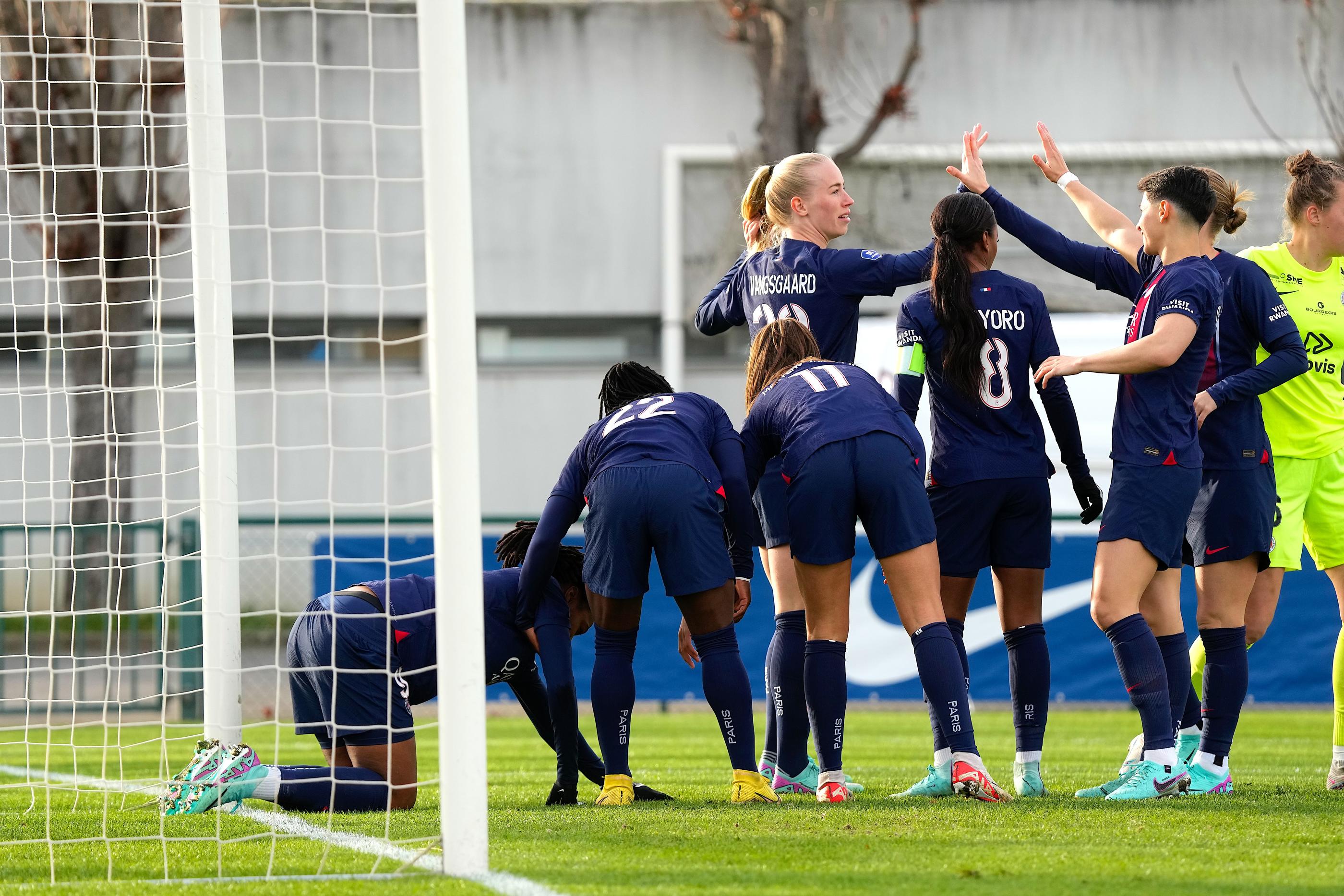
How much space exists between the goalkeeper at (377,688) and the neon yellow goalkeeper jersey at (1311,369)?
2840 millimetres

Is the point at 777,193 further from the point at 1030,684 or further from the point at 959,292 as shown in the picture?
the point at 1030,684

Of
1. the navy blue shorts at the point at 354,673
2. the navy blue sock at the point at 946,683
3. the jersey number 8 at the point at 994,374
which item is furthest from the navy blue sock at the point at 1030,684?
the navy blue shorts at the point at 354,673

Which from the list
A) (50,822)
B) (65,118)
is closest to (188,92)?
(50,822)

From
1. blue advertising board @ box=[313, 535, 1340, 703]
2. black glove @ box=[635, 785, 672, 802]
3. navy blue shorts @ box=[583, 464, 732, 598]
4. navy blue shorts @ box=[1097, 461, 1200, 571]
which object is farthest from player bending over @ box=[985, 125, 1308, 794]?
blue advertising board @ box=[313, 535, 1340, 703]

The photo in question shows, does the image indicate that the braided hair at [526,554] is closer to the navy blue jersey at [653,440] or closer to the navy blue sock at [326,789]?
the navy blue jersey at [653,440]

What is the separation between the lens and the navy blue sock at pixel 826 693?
4793 mm

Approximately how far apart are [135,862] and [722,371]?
50.4ft

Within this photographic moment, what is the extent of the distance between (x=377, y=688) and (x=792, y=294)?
7.16 feet

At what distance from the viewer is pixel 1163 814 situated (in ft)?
14.1

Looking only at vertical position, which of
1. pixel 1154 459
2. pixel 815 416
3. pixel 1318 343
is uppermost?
pixel 1318 343

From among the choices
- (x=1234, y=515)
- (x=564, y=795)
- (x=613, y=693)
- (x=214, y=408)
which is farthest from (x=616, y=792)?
(x=1234, y=515)

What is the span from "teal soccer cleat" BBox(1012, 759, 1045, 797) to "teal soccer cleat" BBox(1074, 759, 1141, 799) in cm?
13

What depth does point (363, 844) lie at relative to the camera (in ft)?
13.6

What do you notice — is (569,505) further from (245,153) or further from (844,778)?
(245,153)
